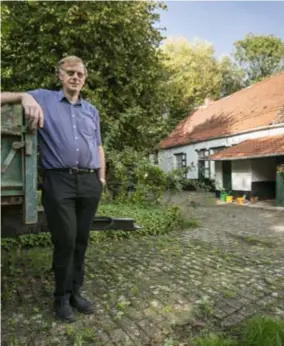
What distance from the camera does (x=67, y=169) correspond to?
2.80 metres

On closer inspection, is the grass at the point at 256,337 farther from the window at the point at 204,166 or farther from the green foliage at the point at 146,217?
the window at the point at 204,166

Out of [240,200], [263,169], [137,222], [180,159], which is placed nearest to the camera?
[137,222]

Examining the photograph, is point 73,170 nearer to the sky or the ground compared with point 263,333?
nearer to the sky

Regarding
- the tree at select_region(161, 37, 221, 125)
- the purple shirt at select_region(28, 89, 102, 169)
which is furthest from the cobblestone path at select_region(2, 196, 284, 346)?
the tree at select_region(161, 37, 221, 125)

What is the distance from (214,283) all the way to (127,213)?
3721 mm

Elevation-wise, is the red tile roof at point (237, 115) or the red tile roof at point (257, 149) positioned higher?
the red tile roof at point (237, 115)

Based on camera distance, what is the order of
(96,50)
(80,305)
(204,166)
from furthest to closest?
1. (204,166)
2. (96,50)
3. (80,305)

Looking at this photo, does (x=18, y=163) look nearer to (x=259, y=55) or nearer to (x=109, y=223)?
(x=109, y=223)

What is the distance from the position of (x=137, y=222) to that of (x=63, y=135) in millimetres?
5040

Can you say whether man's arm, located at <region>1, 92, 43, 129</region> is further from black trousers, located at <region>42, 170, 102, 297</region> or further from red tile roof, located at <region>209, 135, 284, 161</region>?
red tile roof, located at <region>209, 135, 284, 161</region>

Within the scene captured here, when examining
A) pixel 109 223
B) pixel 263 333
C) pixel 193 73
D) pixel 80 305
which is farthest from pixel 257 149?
pixel 193 73

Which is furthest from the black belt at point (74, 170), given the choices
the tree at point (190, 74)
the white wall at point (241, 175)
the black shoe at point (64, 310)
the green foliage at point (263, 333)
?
the tree at point (190, 74)

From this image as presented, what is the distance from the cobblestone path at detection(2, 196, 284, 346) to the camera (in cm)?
300

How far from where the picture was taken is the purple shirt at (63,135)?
2.76 meters
